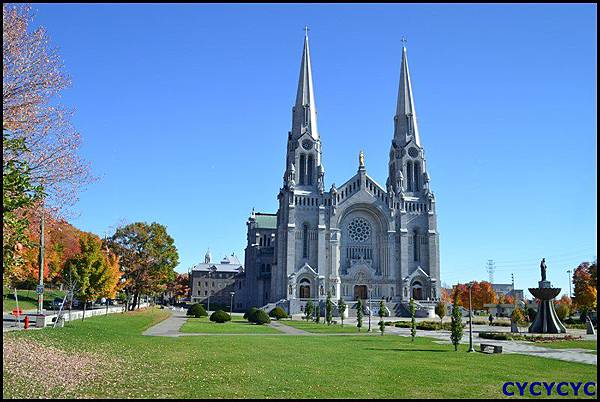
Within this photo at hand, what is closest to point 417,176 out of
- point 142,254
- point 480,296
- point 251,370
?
point 480,296

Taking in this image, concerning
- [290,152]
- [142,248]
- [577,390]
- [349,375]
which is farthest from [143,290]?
[577,390]

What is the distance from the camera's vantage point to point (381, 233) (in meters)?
99.0

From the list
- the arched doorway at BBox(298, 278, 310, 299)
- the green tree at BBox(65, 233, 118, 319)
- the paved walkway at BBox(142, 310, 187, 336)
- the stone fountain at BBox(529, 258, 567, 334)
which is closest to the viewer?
the paved walkway at BBox(142, 310, 187, 336)

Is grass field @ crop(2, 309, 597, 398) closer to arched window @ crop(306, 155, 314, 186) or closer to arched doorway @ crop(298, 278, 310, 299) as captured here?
arched doorway @ crop(298, 278, 310, 299)

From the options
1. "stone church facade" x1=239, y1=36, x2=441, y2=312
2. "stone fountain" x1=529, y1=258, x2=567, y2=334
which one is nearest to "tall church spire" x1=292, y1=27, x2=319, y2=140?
"stone church facade" x1=239, y1=36, x2=441, y2=312

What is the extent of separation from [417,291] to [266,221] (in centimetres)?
4544

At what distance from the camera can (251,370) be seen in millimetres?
20078

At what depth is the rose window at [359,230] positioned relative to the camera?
9919cm

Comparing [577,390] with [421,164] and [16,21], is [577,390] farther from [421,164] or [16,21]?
[421,164]

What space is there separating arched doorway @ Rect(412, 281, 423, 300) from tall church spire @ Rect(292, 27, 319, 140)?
1178 inches

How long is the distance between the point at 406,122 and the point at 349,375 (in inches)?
3512

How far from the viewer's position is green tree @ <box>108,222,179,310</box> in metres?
73.2

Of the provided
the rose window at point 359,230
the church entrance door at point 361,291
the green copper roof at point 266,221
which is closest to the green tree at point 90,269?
the church entrance door at point 361,291

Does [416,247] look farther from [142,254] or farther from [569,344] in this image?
[569,344]
